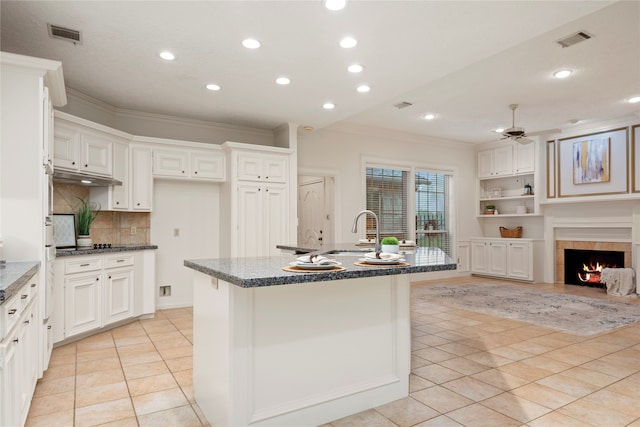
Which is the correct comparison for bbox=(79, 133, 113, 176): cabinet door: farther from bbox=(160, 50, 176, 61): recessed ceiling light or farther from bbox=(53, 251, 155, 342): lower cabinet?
bbox=(160, 50, 176, 61): recessed ceiling light

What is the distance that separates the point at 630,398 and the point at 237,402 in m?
2.53

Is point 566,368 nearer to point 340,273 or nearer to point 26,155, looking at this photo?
point 340,273

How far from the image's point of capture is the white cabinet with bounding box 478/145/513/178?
25.6 ft

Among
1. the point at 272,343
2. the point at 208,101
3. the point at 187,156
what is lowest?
the point at 272,343

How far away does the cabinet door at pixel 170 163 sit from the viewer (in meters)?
4.97

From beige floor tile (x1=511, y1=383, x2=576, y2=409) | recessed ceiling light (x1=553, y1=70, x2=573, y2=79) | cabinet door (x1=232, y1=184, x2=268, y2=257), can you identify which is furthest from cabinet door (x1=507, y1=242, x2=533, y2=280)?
beige floor tile (x1=511, y1=383, x2=576, y2=409)

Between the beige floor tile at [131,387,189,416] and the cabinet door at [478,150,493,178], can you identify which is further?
the cabinet door at [478,150,493,178]

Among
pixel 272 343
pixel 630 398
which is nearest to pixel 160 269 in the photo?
pixel 272 343

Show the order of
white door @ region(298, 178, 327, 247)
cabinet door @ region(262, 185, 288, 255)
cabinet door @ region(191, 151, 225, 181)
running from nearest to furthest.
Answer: cabinet door @ region(191, 151, 225, 181)
cabinet door @ region(262, 185, 288, 255)
white door @ region(298, 178, 327, 247)

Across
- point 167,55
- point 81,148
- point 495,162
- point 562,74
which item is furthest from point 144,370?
point 495,162

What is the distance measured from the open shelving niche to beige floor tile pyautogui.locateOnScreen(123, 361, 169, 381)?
698 cm

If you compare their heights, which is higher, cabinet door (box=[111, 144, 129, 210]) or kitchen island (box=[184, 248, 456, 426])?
cabinet door (box=[111, 144, 129, 210])

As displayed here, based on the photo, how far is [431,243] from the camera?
316 inches

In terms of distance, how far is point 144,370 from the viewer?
3072mm
